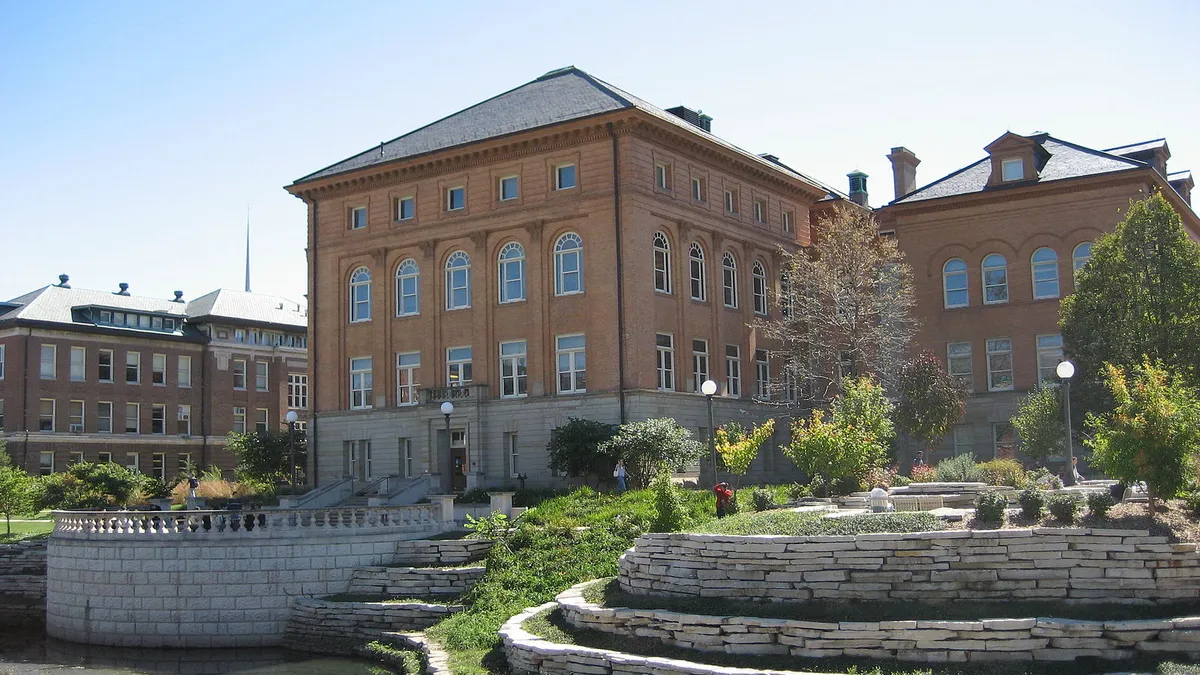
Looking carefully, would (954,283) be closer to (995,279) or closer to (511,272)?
(995,279)

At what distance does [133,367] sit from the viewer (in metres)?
70.8

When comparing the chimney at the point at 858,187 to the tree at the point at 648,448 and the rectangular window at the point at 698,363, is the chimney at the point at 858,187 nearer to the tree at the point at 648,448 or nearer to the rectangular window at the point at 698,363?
the rectangular window at the point at 698,363

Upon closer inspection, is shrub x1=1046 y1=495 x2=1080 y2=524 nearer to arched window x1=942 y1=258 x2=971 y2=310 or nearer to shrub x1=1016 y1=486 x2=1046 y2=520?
shrub x1=1016 y1=486 x2=1046 y2=520

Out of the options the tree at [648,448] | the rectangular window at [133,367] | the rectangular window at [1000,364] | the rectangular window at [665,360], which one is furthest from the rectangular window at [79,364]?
the rectangular window at [1000,364]

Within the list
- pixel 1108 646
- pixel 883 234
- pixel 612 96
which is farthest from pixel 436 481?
pixel 1108 646

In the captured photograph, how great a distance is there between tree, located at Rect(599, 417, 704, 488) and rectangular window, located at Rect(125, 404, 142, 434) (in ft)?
134

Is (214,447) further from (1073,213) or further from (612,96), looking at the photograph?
(1073,213)

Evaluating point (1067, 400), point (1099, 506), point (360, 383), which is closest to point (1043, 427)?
point (1067, 400)

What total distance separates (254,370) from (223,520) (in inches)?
1798

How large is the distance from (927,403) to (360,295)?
2414 centimetres

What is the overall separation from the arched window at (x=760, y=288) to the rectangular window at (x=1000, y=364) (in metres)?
9.51

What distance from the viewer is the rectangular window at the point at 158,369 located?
71688mm

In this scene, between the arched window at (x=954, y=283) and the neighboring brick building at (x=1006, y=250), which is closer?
the neighboring brick building at (x=1006, y=250)

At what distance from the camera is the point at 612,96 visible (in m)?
45.8
